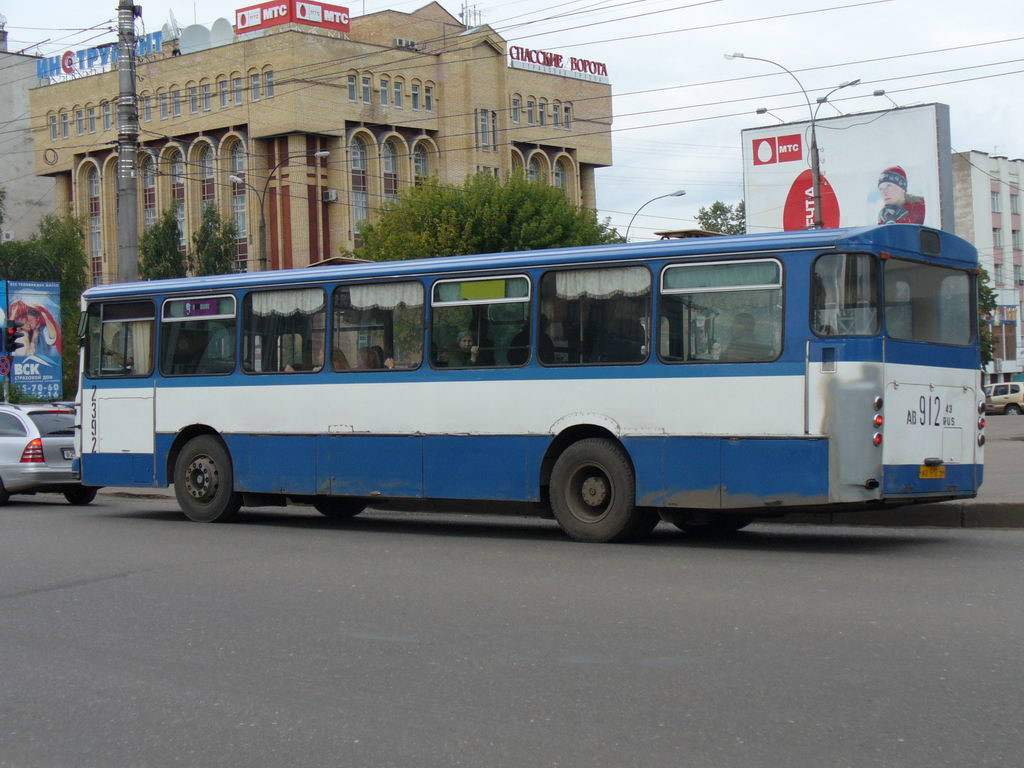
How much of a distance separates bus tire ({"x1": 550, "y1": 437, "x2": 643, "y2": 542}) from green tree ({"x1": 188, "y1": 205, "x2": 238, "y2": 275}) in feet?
200

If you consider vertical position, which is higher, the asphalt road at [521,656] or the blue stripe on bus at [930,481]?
the blue stripe on bus at [930,481]

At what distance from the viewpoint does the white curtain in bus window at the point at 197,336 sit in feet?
52.7

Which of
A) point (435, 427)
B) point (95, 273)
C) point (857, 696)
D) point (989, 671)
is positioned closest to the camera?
point (857, 696)

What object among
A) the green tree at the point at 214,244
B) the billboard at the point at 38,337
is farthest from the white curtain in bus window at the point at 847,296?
the green tree at the point at 214,244

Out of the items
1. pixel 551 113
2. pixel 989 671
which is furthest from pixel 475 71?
pixel 989 671

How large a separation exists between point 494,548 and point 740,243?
3691mm

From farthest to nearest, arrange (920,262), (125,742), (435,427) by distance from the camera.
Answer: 1. (435,427)
2. (920,262)
3. (125,742)

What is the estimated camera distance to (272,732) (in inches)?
232

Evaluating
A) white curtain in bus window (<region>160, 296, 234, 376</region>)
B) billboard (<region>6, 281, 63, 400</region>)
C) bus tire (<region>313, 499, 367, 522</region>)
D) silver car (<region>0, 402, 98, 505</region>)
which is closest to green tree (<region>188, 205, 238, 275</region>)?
billboard (<region>6, 281, 63, 400</region>)

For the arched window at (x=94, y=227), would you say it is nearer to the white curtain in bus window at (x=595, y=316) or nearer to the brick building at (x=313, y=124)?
the brick building at (x=313, y=124)

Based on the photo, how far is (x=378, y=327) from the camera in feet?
48.1

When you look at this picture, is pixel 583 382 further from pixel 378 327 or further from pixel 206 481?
pixel 206 481

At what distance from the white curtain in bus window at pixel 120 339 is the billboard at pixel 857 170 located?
3322 cm

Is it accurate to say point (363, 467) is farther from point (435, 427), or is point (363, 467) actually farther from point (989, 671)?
point (989, 671)
